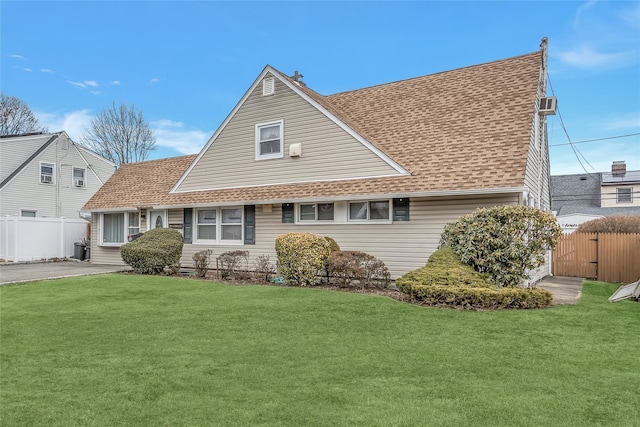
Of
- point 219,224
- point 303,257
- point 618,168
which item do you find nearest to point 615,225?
point 303,257

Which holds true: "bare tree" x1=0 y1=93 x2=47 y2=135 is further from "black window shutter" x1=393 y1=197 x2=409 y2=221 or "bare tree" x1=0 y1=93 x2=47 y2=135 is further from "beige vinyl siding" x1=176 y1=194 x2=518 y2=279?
"black window shutter" x1=393 y1=197 x2=409 y2=221

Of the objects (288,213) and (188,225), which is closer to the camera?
(288,213)

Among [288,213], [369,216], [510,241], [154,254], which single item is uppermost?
[288,213]

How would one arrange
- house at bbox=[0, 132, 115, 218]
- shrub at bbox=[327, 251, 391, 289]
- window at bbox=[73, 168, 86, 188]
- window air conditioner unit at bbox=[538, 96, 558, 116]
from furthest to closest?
window at bbox=[73, 168, 86, 188]
house at bbox=[0, 132, 115, 218]
window air conditioner unit at bbox=[538, 96, 558, 116]
shrub at bbox=[327, 251, 391, 289]

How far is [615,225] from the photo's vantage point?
56.4 feet

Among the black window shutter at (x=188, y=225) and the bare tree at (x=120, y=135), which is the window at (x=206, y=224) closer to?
the black window shutter at (x=188, y=225)

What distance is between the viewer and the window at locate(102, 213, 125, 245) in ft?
62.8

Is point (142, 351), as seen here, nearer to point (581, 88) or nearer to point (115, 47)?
point (581, 88)

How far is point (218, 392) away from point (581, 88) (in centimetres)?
1894

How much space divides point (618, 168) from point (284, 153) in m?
36.0

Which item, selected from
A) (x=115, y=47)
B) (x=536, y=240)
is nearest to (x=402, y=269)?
(x=536, y=240)

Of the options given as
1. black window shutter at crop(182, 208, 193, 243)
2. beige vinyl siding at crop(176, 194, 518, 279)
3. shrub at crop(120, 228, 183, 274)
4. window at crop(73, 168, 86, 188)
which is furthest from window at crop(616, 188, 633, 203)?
window at crop(73, 168, 86, 188)

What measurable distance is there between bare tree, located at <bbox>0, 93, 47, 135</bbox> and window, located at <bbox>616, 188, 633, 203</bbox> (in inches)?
2011

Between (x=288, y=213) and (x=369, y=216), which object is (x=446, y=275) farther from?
(x=288, y=213)
